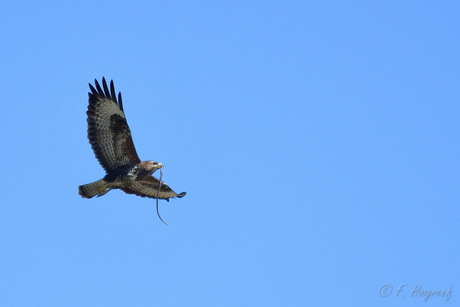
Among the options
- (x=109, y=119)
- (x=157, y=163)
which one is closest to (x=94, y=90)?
(x=109, y=119)

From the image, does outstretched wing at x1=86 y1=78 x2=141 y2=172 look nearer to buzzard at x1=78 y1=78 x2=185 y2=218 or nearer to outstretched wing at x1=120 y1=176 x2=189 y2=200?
buzzard at x1=78 y1=78 x2=185 y2=218

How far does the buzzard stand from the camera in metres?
18.3

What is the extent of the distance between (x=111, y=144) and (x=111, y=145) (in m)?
0.02

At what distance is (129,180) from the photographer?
61.6ft

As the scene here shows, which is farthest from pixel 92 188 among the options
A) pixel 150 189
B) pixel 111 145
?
pixel 150 189

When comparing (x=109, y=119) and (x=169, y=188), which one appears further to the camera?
(x=169, y=188)

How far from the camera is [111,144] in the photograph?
60.5 feet

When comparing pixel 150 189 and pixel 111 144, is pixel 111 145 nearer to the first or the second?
pixel 111 144

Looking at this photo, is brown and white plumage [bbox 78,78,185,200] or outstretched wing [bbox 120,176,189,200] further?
outstretched wing [bbox 120,176,189,200]

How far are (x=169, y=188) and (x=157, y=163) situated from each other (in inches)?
60.4

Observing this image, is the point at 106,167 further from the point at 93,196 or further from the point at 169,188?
→ the point at 169,188

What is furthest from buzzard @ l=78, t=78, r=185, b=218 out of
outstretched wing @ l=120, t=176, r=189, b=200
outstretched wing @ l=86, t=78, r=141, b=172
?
outstretched wing @ l=120, t=176, r=189, b=200

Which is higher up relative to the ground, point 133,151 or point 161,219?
point 133,151

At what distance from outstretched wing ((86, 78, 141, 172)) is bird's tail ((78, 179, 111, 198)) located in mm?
410
